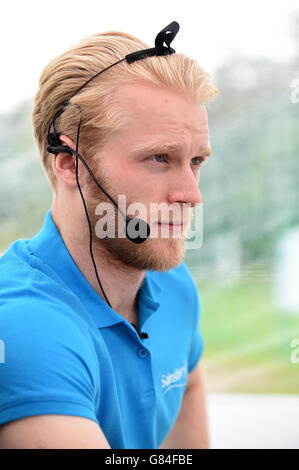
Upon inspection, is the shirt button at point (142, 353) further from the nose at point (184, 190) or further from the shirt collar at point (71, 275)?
the nose at point (184, 190)

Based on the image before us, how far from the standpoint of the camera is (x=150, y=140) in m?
0.85

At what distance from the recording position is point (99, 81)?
87cm

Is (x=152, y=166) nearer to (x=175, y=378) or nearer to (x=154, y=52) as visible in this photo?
(x=154, y=52)

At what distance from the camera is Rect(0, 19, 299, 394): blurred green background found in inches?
77.4

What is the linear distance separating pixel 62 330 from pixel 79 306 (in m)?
0.09

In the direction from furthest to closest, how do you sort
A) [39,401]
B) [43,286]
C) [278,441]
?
1. [278,441]
2. [43,286]
3. [39,401]

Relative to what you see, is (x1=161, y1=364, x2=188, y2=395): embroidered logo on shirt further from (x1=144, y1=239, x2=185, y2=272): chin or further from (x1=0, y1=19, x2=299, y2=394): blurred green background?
(x1=0, y1=19, x2=299, y2=394): blurred green background

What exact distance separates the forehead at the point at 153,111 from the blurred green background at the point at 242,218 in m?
1.13

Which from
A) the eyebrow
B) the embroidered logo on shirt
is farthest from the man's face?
the embroidered logo on shirt

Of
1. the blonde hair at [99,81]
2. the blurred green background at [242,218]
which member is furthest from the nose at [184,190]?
the blurred green background at [242,218]

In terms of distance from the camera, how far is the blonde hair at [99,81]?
34.0 inches

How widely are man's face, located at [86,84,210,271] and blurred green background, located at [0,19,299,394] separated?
3.64 feet

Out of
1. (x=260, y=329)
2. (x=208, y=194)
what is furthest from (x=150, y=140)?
(x=260, y=329)

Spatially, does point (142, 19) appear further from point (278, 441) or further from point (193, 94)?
point (278, 441)
